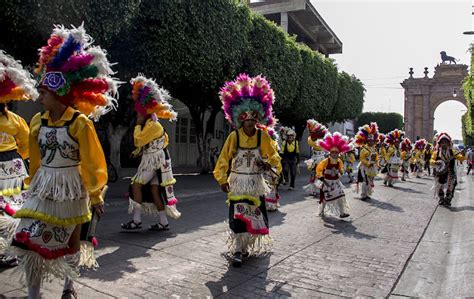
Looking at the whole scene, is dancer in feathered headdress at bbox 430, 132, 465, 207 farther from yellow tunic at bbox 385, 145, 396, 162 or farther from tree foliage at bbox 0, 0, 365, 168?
tree foliage at bbox 0, 0, 365, 168

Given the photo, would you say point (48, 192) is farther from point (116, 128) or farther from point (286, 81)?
point (286, 81)

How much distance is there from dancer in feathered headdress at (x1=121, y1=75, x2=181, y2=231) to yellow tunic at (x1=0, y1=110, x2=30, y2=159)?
1861 mm

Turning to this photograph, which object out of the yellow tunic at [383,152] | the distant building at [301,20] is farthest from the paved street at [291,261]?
the distant building at [301,20]

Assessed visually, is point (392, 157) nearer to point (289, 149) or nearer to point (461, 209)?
point (289, 149)

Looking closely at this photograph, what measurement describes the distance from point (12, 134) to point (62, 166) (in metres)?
1.78

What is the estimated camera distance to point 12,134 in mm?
4844

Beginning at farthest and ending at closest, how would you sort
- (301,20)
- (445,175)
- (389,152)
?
(301,20), (389,152), (445,175)

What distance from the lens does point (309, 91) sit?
24281mm

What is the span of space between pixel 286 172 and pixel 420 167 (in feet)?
50.5

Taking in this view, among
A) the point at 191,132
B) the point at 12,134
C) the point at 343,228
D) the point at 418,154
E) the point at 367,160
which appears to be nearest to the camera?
the point at 12,134

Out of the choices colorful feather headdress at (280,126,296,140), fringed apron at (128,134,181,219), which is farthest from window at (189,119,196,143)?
fringed apron at (128,134,181,219)

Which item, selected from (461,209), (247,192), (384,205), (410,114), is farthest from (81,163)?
(410,114)

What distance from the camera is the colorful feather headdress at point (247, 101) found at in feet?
18.0

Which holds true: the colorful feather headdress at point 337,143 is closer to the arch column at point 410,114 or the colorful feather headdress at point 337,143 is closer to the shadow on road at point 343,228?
the shadow on road at point 343,228
